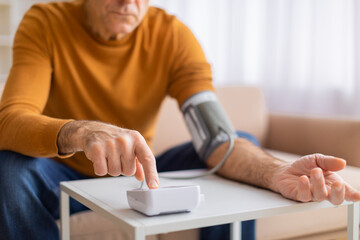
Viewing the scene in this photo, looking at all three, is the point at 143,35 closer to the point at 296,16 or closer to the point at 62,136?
the point at 62,136

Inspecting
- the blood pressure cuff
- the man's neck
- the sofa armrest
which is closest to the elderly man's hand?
the blood pressure cuff

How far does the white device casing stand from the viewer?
0.67m

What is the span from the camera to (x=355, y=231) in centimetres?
88


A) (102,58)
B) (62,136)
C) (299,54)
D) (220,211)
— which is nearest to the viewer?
(220,211)

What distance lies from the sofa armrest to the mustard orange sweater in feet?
2.11

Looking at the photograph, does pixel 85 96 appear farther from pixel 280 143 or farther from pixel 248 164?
pixel 280 143

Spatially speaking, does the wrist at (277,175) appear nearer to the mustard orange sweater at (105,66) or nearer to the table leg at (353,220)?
the table leg at (353,220)

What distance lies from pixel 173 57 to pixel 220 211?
699 millimetres

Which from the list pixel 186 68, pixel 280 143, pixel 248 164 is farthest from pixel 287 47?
pixel 248 164

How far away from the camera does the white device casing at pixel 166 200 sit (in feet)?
2.21

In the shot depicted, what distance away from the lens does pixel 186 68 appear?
1.31 metres

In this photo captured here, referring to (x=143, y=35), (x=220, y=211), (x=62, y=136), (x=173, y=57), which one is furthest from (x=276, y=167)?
(x=143, y=35)

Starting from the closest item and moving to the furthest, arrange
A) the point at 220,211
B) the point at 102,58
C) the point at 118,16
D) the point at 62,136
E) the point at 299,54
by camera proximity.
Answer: the point at 220,211, the point at 62,136, the point at 118,16, the point at 102,58, the point at 299,54

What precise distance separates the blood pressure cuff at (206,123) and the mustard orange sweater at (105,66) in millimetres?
37
